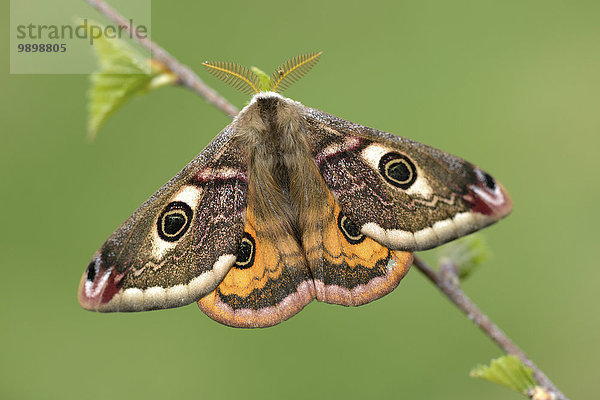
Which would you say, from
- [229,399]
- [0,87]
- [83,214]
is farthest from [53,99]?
[229,399]

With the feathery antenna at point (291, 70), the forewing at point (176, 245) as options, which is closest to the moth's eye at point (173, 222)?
the forewing at point (176, 245)

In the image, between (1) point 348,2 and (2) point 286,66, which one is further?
(1) point 348,2

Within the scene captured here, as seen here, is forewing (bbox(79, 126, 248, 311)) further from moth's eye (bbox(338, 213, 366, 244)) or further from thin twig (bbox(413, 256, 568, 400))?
thin twig (bbox(413, 256, 568, 400))

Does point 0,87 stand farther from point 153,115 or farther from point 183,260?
point 183,260

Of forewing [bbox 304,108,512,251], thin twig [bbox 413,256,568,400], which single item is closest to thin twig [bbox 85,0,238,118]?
Result: forewing [bbox 304,108,512,251]

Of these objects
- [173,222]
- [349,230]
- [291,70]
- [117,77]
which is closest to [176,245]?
[173,222]

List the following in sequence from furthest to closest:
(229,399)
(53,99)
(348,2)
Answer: (348,2) < (53,99) < (229,399)

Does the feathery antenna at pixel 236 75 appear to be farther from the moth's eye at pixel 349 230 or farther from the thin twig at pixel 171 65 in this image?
the moth's eye at pixel 349 230

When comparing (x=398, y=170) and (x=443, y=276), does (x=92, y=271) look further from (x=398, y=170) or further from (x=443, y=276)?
(x=443, y=276)
